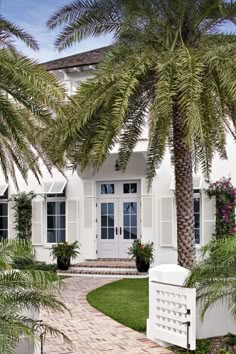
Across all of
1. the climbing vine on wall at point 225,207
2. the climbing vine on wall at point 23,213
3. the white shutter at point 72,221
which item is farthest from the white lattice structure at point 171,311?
the climbing vine on wall at point 23,213

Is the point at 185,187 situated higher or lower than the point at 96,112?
lower

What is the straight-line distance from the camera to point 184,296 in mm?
8945

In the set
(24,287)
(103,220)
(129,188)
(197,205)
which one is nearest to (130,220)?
(103,220)

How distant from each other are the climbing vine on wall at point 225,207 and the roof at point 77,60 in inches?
278

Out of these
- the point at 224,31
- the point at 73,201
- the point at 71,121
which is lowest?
the point at 73,201

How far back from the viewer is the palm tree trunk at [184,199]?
11.5 meters

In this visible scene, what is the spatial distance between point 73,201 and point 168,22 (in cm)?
1142

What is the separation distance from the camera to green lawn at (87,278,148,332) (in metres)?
11.5

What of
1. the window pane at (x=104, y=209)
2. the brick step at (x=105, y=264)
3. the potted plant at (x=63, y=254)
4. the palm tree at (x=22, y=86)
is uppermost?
the palm tree at (x=22, y=86)

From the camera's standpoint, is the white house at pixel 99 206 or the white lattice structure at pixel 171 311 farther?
the white house at pixel 99 206

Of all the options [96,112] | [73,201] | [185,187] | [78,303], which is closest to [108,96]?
[96,112]

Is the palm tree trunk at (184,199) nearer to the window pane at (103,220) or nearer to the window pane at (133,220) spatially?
the window pane at (133,220)

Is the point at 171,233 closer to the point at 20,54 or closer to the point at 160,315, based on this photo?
the point at 160,315

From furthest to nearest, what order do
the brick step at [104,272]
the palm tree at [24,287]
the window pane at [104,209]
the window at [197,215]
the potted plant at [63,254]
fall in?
the window pane at [104,209], the potted plant at [63,254], the window at [197,215], the brick step at [104,272], the palm tree at [24,287]
